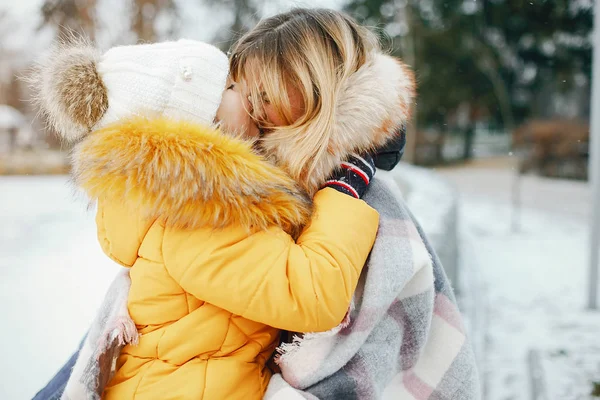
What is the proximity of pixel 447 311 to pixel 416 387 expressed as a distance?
21 cm

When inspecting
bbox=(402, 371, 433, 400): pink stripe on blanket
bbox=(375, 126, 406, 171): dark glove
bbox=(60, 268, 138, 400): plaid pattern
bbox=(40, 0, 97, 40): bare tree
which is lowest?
bbox=(40, 0, 97, 40): bare tree

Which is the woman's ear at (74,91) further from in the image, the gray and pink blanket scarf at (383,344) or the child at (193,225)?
the gray and pink blanket scarf at (383,344)

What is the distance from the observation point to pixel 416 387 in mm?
1378

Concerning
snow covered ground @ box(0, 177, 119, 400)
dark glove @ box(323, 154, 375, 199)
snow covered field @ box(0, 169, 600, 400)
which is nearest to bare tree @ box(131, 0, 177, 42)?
snow covered field @ box(0, 169, 600, 400)

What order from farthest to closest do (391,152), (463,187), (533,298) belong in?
(463,187)
(533,298)
(391,152)

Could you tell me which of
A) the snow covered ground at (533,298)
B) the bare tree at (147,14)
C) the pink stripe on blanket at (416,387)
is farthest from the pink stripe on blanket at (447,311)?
the bare tree at (147,14)

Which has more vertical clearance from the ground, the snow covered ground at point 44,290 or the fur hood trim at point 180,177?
the fur hood trim at point 180,177

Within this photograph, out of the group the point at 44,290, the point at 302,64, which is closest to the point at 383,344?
the point at 302,64

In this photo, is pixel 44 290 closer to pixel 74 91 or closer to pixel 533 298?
pixel 74 91

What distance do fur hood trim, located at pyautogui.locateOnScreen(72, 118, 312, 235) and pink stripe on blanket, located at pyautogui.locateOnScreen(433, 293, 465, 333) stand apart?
1.56 feet

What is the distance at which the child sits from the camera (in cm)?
112

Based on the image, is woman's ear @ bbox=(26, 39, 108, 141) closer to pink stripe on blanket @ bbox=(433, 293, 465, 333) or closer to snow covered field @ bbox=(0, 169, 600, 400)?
snow covered field @ bbox=(0, 169, 600, 400)

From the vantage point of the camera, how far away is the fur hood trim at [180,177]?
1.12 meters

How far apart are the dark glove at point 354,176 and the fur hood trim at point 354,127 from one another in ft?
0.07
